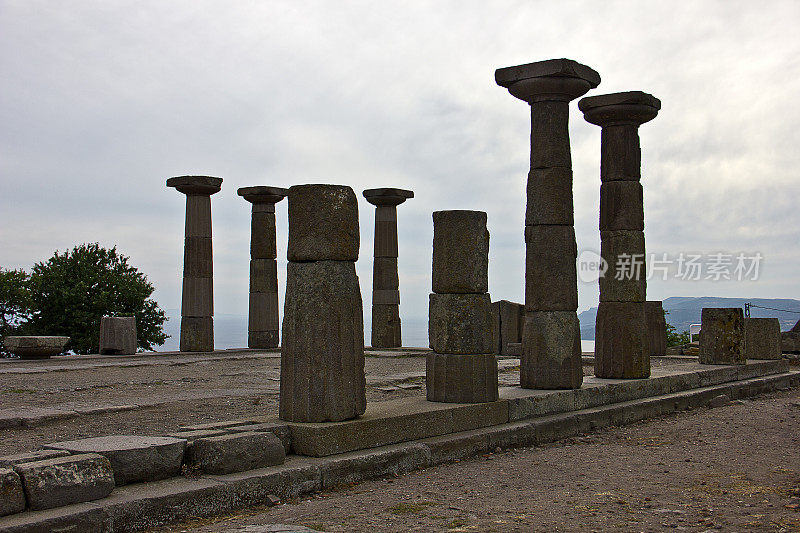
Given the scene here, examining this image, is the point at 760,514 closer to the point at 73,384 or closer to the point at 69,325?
the point at 73,384

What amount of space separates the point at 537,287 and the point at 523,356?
3.30 feet

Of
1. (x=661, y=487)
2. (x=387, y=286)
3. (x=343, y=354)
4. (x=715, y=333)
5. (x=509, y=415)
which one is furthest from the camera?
(x=387, y=286)

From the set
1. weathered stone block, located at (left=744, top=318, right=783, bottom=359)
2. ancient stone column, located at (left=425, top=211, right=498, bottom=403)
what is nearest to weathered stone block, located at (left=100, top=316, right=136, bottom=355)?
ancient stone column, located at (left=425, top=211, right=498, bottom=403)

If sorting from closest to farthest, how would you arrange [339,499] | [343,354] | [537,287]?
Answer: [339,499] → [343,354] → [537,287]

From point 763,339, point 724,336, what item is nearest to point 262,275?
point 724,336

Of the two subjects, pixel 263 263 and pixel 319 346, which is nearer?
pixel 319 346

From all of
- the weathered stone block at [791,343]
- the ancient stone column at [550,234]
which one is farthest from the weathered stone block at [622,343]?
the weathered stone block at [791,343]

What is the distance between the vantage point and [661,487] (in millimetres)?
7559

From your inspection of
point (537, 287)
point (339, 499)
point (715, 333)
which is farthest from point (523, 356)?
point (715, 333)

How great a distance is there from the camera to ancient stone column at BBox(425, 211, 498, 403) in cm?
989

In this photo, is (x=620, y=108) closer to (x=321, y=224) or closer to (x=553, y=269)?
(x=553, y=269)

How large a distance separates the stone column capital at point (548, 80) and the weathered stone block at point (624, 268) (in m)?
2.85

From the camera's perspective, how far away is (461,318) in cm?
998

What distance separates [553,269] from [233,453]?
6122mm
